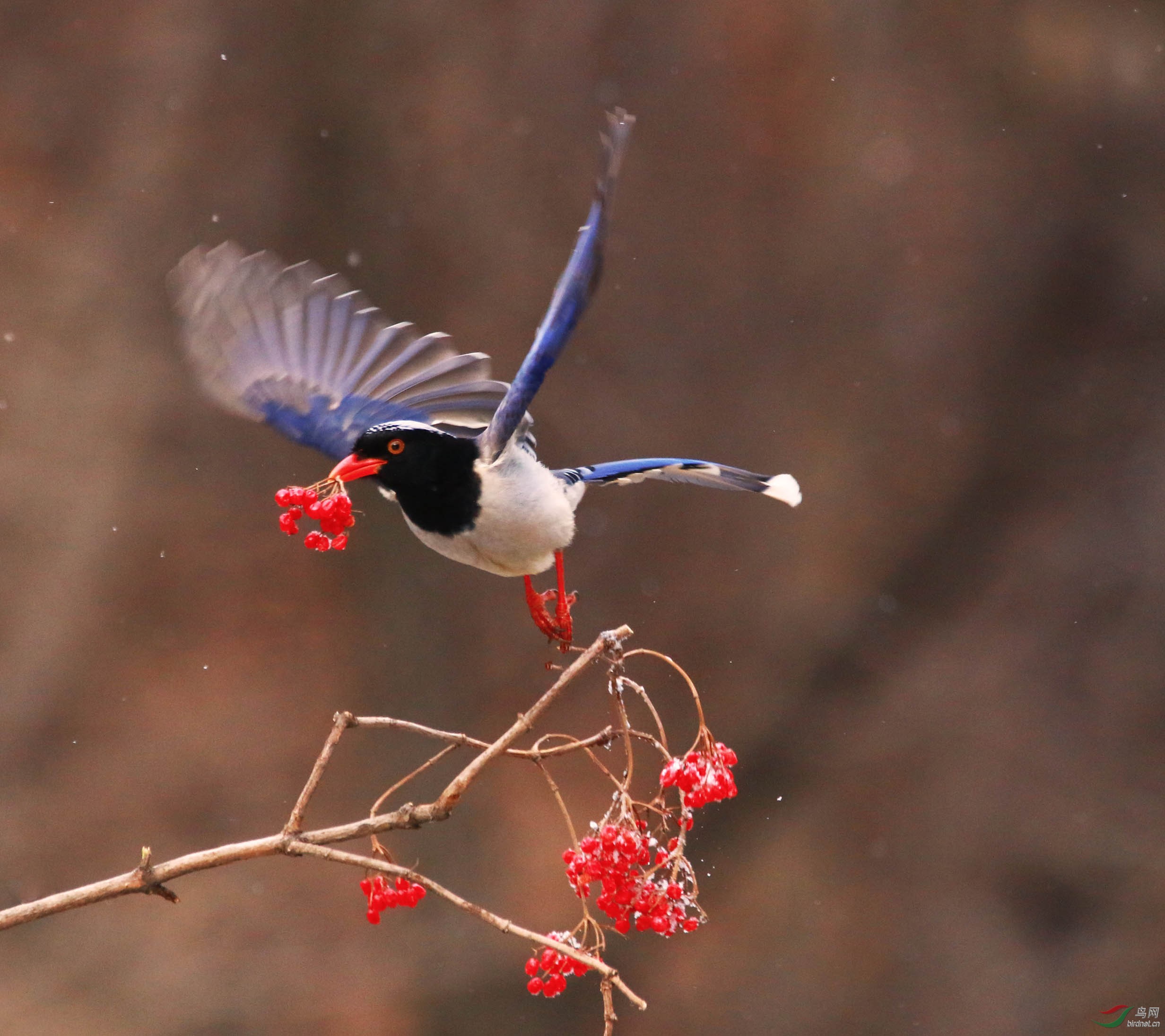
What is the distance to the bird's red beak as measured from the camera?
116 centimetres

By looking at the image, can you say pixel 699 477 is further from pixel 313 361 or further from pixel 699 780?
pixel 313 361

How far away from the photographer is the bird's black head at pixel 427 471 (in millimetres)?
1206

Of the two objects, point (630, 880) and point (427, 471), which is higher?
point (427, 471)

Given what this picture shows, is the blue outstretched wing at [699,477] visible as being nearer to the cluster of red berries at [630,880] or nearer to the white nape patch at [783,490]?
the white nape patch at [783,490]

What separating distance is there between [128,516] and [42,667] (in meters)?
0.38

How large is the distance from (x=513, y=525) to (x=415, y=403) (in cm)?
39

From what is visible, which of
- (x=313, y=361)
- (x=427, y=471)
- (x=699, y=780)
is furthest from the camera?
(x=313, y=361)

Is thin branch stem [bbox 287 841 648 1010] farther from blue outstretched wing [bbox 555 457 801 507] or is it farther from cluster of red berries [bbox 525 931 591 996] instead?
blue outstretched wing [bbox 555 457 801 507]

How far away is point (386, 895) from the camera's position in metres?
1.08

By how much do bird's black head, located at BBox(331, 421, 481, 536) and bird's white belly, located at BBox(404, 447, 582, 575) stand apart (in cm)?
1

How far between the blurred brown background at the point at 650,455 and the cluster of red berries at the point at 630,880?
1.74m

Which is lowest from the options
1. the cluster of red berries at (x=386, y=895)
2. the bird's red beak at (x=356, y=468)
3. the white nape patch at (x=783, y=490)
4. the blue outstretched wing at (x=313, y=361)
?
the cluster of red berries at (x=386, y=895)

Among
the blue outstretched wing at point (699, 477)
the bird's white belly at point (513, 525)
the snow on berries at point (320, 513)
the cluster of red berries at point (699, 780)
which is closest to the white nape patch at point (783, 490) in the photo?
the blue outstretched wing at point (699, 477)

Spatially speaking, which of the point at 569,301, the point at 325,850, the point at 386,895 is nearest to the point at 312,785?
the point at 325,850
